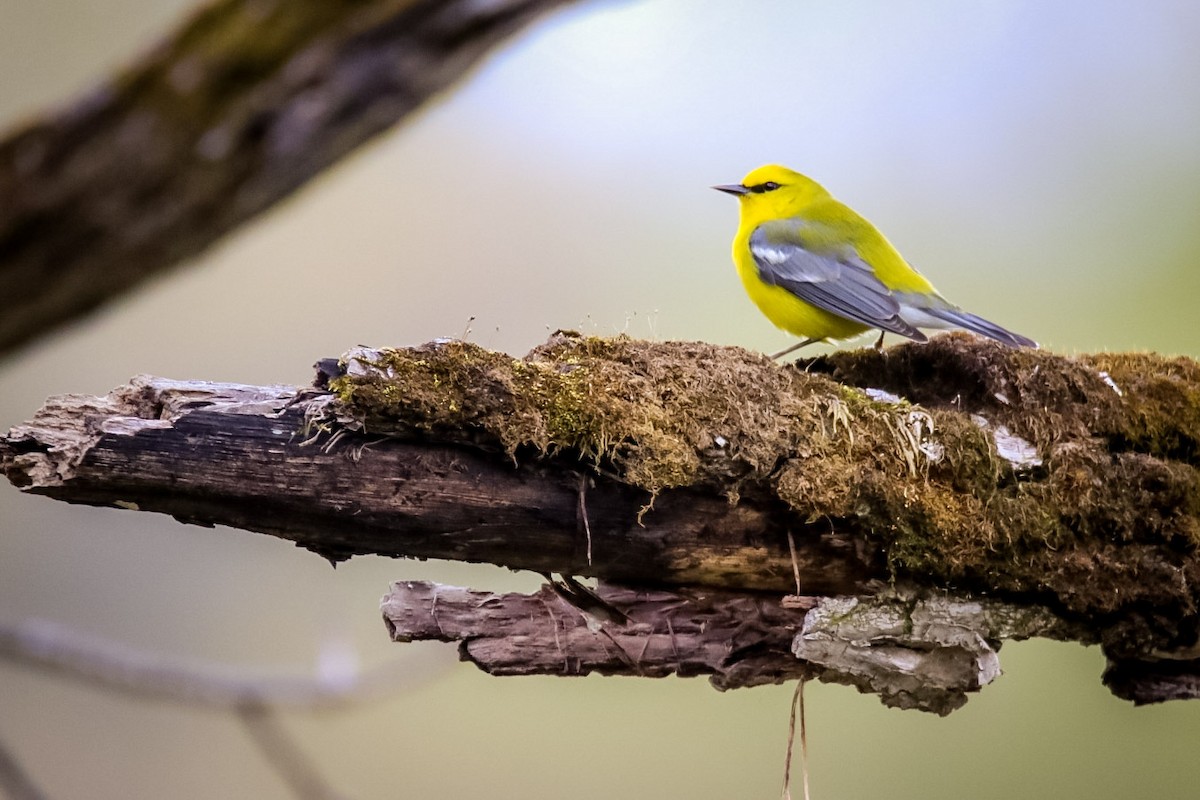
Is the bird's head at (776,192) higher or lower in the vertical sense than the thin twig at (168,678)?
higher

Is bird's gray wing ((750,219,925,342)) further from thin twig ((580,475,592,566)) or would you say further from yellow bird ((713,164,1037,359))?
thin twig ((580,475,592,566))

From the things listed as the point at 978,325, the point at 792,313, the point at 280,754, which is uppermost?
the point at 792,313

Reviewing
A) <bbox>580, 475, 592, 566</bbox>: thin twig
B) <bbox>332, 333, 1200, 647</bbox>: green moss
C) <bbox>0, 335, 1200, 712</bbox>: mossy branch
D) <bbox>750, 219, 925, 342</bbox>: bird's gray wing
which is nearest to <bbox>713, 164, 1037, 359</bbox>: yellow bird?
<bbox>750, 219, 925, 342</bbox>: bird's gray wing

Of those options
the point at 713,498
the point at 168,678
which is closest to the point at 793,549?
the point at 713,498

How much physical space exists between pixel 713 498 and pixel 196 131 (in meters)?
1.13

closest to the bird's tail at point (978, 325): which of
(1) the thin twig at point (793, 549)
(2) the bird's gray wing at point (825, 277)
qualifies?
(2) the bird's gray wing at point (825, 277)

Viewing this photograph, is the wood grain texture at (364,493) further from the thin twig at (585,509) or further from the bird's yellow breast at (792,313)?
the bird's yellow breast at (792,313)

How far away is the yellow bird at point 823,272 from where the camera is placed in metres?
2.91

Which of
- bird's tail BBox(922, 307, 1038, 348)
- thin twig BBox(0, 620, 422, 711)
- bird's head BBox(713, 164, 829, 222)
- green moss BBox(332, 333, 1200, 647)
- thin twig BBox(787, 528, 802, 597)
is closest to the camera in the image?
green moss BBox(332, 333, 1200, 647)

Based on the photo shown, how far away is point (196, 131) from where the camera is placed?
150 cm

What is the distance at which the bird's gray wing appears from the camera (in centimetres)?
287

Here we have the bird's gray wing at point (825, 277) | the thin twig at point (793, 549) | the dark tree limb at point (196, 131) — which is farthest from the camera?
the bird's gray wing at point (825, 277)

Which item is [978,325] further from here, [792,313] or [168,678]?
[168,678]

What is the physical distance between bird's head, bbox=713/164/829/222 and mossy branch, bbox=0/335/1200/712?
63.0 inches
